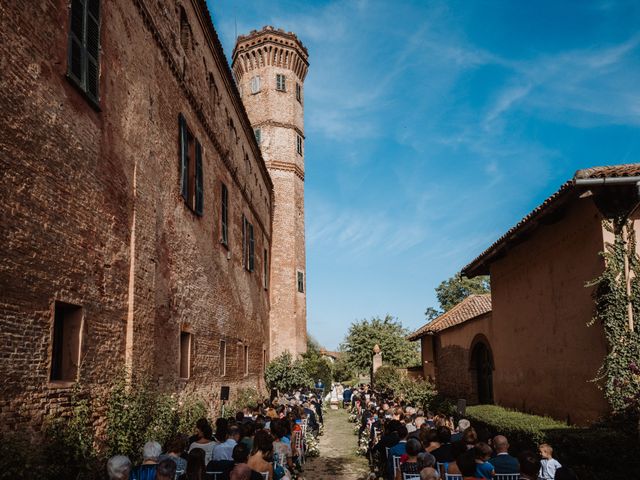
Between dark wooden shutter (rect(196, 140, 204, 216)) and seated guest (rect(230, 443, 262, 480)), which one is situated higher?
dark wooden shutter (rect(196, 140, 204, 216))

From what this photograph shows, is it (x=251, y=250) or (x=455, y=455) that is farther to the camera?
(x=251, y=250)

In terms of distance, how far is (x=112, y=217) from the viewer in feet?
27.3

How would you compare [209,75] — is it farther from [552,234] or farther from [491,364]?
[491,364]

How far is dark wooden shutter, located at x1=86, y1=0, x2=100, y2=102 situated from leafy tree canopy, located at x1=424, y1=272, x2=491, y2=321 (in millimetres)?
52599

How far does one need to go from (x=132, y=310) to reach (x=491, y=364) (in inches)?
436

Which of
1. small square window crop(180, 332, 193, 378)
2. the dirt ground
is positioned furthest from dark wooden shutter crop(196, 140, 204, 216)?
the dirt ground

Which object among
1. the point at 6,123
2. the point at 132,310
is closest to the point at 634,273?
the point at 132,310

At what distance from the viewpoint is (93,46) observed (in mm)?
7914

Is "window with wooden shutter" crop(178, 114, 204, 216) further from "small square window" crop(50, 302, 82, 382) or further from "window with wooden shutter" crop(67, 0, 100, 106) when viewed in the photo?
"small square window" crop(50, 302, 82, 382)

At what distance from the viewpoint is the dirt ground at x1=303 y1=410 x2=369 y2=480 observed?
11336mm

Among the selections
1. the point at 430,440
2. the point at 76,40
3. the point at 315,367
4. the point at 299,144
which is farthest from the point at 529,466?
the point at 299,144

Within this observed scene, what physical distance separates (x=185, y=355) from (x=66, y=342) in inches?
202

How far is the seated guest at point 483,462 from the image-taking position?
5.81m

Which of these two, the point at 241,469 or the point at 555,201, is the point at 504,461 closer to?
the point at 241,469
